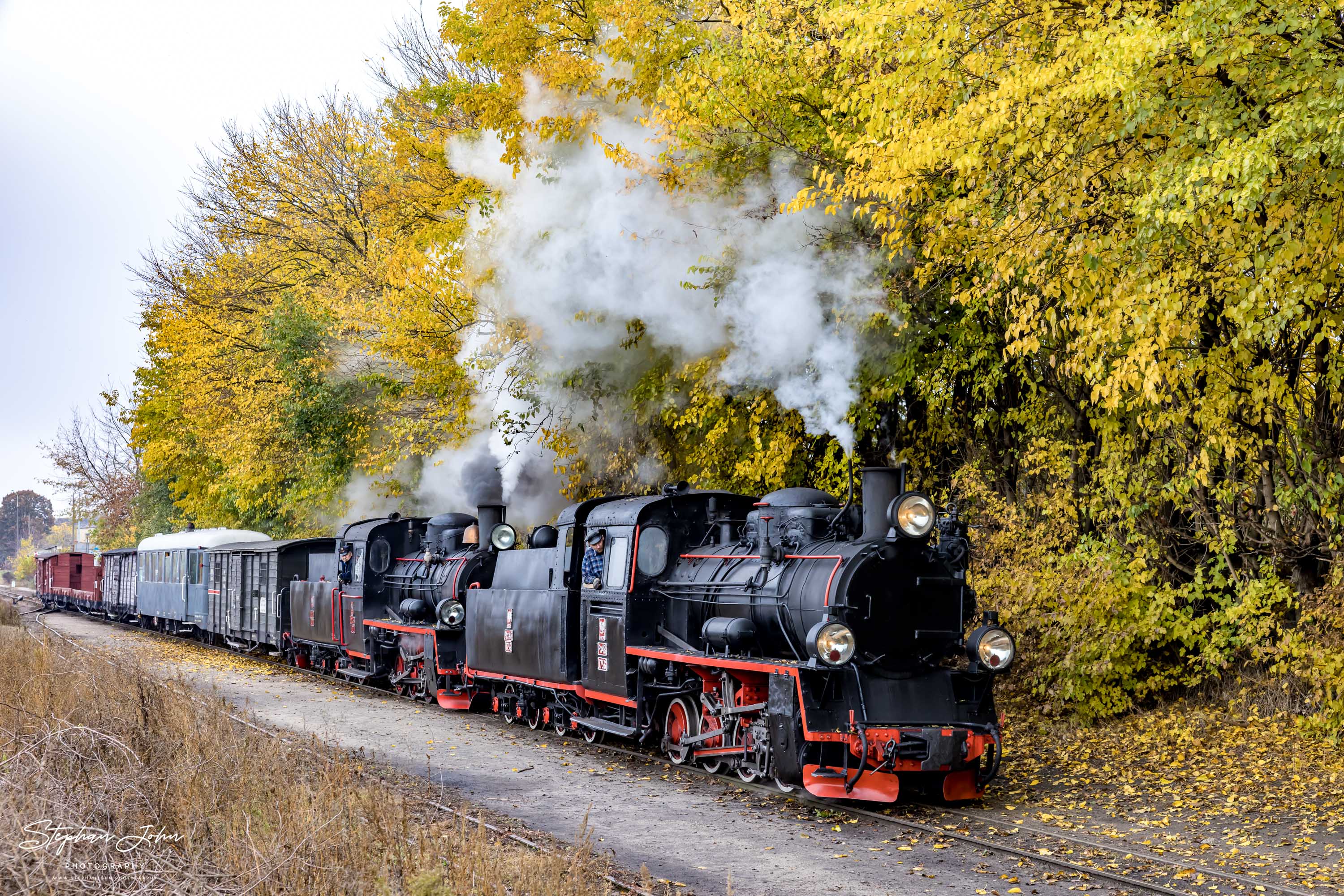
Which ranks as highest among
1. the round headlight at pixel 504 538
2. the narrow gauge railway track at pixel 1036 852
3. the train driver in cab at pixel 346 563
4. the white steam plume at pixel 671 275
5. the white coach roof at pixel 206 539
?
the white steam plume at pixel 671 275

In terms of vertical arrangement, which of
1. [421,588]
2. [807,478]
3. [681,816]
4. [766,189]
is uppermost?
[766,189]

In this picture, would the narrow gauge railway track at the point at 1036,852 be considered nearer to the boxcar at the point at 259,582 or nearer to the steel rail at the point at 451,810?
the steel rail at the point at 451,810

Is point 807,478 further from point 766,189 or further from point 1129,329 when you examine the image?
point 1129,329

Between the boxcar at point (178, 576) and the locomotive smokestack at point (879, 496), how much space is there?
2107cm

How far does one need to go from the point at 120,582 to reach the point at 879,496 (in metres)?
34.7

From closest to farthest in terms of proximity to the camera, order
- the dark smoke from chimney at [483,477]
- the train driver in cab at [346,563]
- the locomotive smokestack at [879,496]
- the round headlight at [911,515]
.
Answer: the round headlight at [911,515], the locomotive smokestack at [879,496], the train driver in cab at [346,563], the dark smoke from chimney at [483,477]

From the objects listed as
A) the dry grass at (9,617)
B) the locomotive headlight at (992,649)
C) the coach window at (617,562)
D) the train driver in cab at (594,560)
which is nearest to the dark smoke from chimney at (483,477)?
the train driver in cab at (594,560)

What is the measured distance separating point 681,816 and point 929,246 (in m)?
5.63

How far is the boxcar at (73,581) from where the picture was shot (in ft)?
138

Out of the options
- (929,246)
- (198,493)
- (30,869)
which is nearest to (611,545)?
(929,246)

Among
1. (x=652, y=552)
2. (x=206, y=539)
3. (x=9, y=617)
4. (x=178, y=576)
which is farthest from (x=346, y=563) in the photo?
(x=9, y=617)

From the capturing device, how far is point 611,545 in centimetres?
1141

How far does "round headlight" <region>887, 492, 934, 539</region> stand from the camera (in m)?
8.71

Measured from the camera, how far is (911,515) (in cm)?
876
